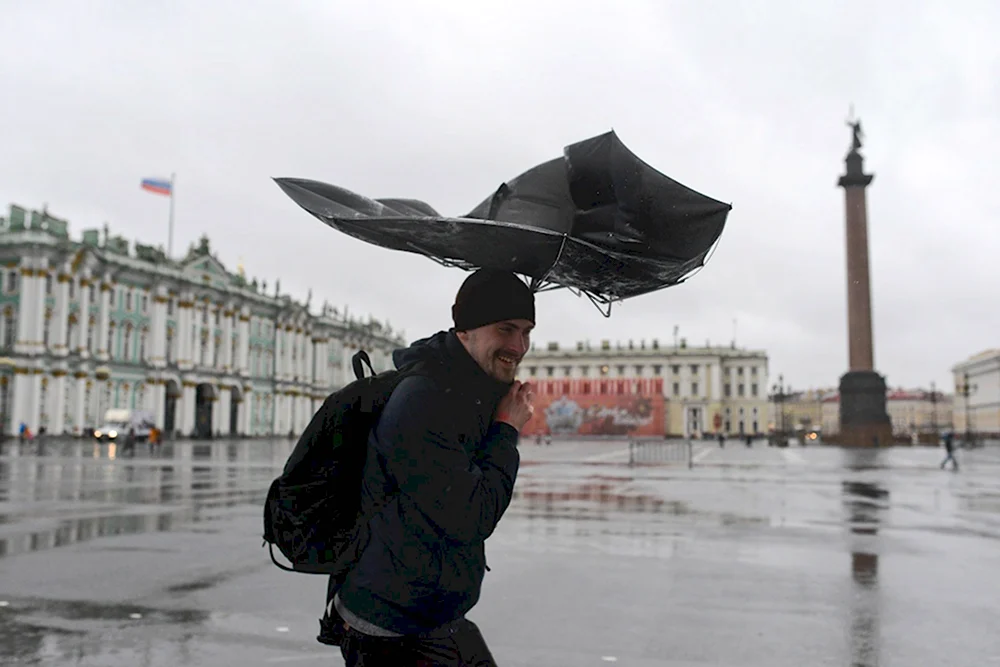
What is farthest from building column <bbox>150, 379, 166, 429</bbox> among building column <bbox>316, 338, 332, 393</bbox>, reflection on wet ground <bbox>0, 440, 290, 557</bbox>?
reflection on wet ground <bbox>0, 440, 290, 557</bbox>

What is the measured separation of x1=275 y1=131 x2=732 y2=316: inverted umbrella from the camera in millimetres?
2754

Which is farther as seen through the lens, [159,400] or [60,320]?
[159,400]

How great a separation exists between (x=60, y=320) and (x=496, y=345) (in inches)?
2554

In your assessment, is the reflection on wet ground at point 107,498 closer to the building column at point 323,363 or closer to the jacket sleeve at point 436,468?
the jacket sleeve at point 436,468

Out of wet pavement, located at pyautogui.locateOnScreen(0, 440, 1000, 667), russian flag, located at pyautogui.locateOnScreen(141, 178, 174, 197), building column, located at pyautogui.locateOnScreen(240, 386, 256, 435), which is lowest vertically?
wet pavement, located at pyautogui.locateOnScreen(0, 440, 1000, 667)

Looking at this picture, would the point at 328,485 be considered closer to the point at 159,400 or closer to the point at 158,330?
the point at 159,400

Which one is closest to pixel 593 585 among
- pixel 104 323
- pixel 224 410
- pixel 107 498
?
pixel 107 498

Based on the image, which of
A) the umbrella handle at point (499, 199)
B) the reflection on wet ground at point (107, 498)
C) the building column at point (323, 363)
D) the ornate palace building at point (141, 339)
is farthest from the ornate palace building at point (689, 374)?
the umbrella handle at point (499, 199)

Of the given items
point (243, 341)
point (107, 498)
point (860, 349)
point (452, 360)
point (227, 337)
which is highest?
point (227, 337)

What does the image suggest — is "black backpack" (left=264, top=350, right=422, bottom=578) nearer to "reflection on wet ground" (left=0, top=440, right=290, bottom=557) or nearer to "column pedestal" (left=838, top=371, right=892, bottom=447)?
"reflection on wet ground" (left=0, top=440, right=290, bottom=557)

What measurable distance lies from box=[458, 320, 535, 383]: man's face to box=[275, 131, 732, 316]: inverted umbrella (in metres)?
0.26

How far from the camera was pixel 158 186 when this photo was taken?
62.0 meters

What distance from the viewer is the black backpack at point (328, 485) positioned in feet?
8.57


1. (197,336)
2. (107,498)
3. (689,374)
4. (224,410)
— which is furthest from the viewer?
(689,374)
